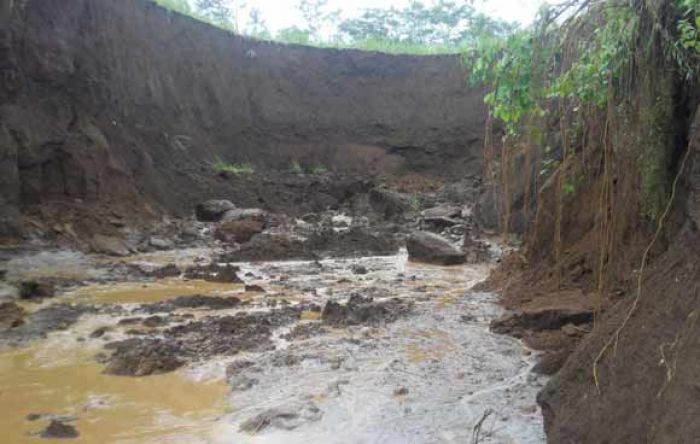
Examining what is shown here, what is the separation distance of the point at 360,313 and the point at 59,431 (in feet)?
10.7

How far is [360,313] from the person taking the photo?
6.58 metres

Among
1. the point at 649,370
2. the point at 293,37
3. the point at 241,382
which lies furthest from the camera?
the point at 293,37

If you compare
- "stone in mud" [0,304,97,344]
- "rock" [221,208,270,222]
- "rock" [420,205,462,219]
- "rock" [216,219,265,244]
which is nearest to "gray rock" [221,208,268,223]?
"rock" [221,208,270,222]

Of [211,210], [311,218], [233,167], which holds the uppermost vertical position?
[233,167]

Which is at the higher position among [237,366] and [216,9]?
[216,9]

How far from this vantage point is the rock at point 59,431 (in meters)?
3.76

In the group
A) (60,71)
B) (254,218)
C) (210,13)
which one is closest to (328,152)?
(210,13)

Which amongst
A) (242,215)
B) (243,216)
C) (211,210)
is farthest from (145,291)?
(211,210)

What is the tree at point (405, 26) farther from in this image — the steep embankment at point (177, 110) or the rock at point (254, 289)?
the rock at point (254, 289)

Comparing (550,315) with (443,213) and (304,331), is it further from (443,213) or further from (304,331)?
(443,213)

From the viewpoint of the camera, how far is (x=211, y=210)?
49.6ft

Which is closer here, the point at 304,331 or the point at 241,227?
the point at 304,331

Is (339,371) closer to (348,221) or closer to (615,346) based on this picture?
(615,346)

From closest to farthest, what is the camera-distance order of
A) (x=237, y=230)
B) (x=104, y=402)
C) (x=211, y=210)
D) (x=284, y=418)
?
(x=284, y=418) → (x=104, y=402) → (x=237, y=230) → (x=211, y=210)
